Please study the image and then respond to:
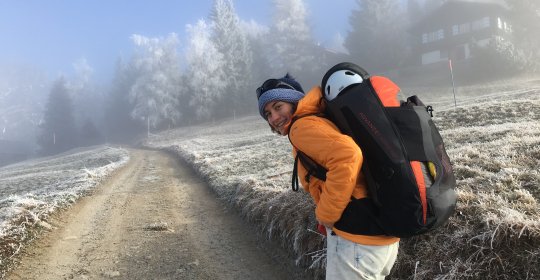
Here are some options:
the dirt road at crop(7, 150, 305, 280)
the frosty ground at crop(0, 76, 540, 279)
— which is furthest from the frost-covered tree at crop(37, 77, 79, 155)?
the dirt road at crop(7, 150, 305, 280)

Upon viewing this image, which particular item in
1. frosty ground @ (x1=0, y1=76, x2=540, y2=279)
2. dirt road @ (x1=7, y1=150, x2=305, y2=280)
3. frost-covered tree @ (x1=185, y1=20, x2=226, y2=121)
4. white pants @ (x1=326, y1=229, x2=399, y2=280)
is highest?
frost-covered tree @ (x1=185, y1=20, x2=226, y2=121)

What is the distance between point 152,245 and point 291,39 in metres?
63.9

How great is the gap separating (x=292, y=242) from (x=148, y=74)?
70.6 m

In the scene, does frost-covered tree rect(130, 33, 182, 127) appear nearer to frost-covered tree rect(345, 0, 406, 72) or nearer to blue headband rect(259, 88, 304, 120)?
frost-covered tree rect(345, 0, 406, 72)

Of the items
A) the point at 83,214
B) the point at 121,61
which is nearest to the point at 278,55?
the point at 121,61

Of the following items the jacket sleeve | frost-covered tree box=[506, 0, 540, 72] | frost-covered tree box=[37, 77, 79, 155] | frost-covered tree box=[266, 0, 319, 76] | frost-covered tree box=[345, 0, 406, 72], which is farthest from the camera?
frost-covered tree box=[37, 77, 79, 155]

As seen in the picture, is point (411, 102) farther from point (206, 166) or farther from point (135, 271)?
point (206, 166)

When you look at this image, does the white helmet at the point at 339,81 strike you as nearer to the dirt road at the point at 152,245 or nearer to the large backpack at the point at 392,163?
the large backpack at the point at 392,163

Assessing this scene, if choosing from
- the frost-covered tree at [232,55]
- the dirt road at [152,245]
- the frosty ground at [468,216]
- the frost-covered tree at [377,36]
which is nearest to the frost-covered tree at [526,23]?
the frost-covered tree at [377,36]

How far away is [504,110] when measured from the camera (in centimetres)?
1692

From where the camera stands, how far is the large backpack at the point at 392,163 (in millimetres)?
2836

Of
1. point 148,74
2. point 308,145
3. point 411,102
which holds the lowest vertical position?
point 308,145

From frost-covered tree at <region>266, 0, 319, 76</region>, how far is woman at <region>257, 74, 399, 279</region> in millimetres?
64020

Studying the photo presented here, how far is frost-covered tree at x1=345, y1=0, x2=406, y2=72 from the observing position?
61969 millimetres
